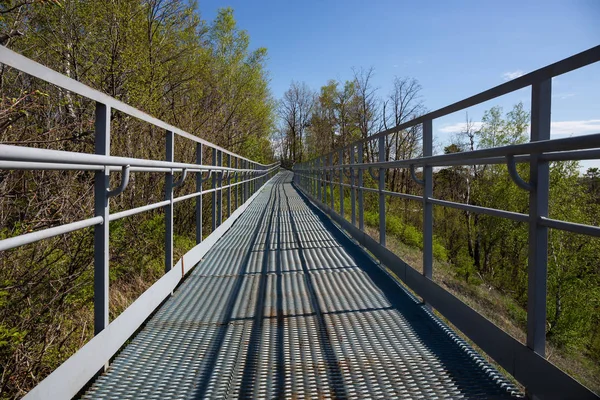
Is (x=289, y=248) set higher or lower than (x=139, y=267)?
higher

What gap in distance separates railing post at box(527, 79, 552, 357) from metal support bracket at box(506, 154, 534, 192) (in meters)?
0.02

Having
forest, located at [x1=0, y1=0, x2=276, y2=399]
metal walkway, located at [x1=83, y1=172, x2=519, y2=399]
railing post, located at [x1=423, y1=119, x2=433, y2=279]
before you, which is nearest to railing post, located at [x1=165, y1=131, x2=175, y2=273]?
metal walkway, located at [x1=83, y1=172, x2=519, y2=399]

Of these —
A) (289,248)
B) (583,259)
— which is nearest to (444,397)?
(289,248)

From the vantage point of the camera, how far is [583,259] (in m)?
13.9

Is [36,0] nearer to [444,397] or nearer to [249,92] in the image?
[444,397]

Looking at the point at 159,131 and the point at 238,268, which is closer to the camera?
the point at 238,268

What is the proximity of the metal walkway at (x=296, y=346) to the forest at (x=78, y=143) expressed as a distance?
29.8 inches

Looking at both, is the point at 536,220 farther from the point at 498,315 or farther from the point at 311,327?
the point at 498,315

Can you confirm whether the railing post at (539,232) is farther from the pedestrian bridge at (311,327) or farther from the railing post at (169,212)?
the railing post at (169,212)

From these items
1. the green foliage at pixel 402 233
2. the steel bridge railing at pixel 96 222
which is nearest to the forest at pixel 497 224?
the green foliage at pixel 402 233

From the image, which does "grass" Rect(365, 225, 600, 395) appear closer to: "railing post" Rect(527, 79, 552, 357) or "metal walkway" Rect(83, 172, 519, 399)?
"metal walkway" Rect(83, 172, 519, 399)

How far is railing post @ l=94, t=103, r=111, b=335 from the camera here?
1732 millimetres

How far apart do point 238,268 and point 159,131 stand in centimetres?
366

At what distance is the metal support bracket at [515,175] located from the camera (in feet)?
5.02
